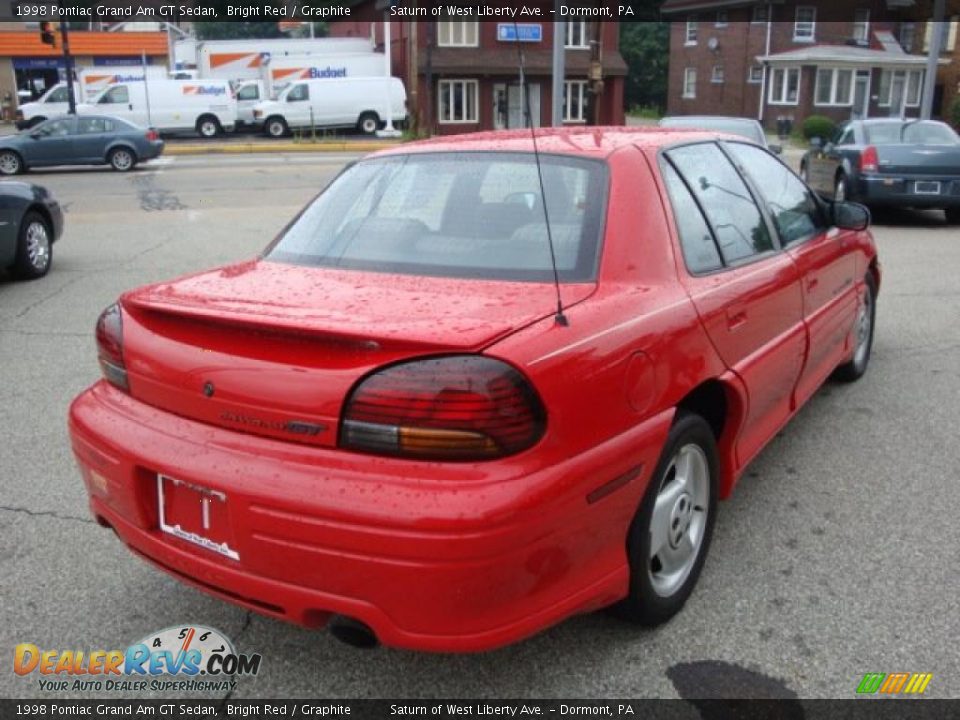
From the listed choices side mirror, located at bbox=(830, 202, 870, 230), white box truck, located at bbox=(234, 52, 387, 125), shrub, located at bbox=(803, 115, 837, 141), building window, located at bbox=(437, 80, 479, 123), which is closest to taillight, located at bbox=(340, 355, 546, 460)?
side mirror, located at bbox=(830, 202, 870, 230)

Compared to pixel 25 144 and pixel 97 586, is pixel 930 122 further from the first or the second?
pixel 25 144

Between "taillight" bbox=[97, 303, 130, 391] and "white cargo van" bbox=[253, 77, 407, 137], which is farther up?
"taillight" bbox=[97, 303, 130, 391]

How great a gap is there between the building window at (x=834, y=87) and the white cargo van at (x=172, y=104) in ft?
86.8

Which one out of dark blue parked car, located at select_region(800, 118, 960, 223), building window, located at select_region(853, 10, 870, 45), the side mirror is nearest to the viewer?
the side mirror

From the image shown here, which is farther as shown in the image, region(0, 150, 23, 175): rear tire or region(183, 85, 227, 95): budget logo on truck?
region(183, 85, 227, 95): budget logo on truck

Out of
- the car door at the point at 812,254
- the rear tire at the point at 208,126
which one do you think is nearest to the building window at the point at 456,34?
the rear tire at the point at 208,126

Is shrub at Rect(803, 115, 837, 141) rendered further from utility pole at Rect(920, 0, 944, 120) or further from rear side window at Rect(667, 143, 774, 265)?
rear side window at Rect(667, 143, 774, 265)

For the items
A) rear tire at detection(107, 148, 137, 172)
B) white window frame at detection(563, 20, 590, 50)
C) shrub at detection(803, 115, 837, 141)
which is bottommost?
shrub at detection(803, 115, 837, 141)

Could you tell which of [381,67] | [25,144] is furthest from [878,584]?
[381,67]

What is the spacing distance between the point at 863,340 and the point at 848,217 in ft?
3.99

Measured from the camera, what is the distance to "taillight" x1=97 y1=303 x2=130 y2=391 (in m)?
2.81

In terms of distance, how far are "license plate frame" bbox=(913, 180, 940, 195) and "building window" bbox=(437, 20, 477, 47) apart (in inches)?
1067

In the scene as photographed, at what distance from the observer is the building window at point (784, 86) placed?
42.5m

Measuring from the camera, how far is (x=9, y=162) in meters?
22.4
